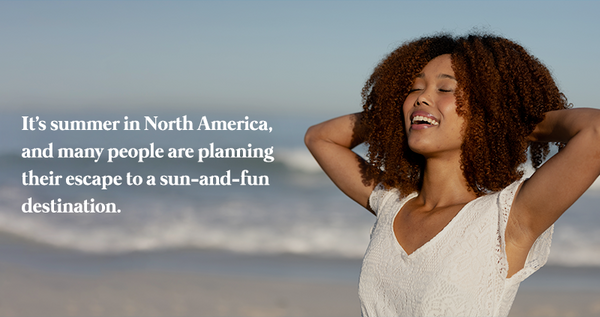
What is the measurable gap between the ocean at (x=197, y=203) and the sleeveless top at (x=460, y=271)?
543 centimetres

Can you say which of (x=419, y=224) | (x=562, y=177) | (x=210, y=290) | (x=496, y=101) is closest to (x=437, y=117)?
(x=496, y=101)

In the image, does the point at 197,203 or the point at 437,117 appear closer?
the point at 437,117

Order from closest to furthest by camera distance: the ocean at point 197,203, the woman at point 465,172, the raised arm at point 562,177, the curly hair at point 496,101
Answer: the raised arm at point 562,177 < the woman at point 465,172 < the curly hair at point 496,101 < the ocean at point 197,203

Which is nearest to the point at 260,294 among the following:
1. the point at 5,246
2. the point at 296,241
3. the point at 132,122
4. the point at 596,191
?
the point at 296,241

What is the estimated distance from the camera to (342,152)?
9.22 feet

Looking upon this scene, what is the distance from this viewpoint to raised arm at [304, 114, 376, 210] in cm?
274

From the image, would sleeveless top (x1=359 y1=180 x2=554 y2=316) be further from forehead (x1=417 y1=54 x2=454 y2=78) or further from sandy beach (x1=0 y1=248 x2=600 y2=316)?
sandy beach (x1=0 y1=248 x2=600 y2=316)

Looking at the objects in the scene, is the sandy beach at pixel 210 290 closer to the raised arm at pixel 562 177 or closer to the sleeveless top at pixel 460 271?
the sleeveless top at pixel 460 271

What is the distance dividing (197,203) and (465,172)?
933cm

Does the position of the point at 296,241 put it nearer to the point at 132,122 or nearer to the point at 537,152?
the point at 537,152

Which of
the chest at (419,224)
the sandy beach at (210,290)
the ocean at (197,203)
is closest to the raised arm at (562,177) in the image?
the chest at (419,224)

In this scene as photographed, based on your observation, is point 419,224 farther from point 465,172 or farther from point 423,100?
point 423,100

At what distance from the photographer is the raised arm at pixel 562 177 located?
183 centimetres

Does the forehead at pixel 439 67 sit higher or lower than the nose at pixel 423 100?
higher
